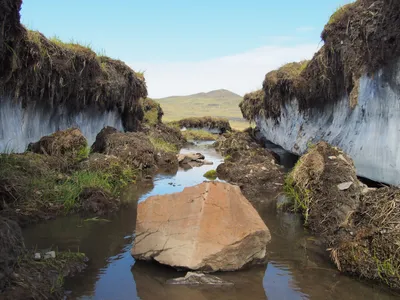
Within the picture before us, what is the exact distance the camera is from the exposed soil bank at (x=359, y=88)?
356 inches

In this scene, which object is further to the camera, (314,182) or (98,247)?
(314,182)

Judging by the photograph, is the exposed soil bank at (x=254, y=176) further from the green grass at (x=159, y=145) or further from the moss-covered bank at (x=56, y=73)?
the green grass at (x=159, y=145)

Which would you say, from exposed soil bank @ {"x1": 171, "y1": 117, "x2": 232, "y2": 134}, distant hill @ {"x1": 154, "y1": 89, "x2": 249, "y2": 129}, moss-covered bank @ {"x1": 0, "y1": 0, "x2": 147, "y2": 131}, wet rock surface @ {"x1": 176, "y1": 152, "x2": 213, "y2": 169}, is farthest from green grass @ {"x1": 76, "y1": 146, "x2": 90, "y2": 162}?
distant hill @ {"x1": 154, "y1": 89, "x2": 249, "y2": 129}

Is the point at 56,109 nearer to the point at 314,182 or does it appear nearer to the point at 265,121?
the point at 314,182

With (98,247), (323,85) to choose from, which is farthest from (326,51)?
(98,247)

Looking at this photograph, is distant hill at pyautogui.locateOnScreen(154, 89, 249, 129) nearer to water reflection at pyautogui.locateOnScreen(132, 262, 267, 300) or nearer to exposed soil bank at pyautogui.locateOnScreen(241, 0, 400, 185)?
exposed soil bank at pyautogui.locateOnScreen(241, 0, 400, 185)

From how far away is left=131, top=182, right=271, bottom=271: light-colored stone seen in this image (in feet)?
19.4

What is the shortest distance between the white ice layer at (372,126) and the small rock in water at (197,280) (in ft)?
17.2

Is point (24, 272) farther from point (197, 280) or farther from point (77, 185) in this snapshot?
point (77, 185)

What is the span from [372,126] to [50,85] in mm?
9722

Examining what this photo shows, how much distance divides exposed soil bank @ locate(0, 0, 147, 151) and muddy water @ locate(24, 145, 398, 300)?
145 inches

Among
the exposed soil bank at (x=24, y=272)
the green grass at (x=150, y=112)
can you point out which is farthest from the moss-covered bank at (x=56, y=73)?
the green grass at (x=150, y=112)

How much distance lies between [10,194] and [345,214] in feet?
22.3

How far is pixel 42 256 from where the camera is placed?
567 cm
